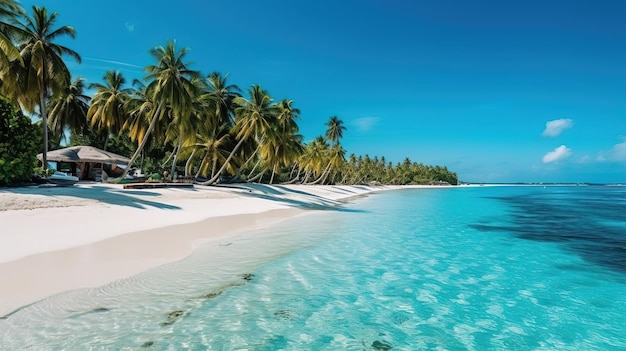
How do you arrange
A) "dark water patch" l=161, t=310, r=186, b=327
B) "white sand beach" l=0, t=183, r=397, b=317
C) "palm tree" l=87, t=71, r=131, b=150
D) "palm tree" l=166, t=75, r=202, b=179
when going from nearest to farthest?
"dark water patch" l=161, t=310, r=186, b=327 < "white sand beach" l=0, t=183, r=397, b=317 < "palm tree" l=166, t=75, r=202, b=179 < "palm tree" l=87, t=71, r=131, b=150

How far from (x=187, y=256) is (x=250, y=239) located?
137 inches

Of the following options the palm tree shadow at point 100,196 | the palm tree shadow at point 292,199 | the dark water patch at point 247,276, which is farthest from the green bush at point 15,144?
the dark water patch at point 247,276

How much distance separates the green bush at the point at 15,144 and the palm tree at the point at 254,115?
16705mm

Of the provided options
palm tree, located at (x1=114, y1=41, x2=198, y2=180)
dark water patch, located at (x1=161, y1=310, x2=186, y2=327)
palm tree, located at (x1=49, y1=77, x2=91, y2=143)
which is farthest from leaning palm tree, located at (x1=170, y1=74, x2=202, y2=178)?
dark water patch, located at (x1=161, y1=310, x2=186, y2=327)

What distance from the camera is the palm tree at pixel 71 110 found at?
1526 inches

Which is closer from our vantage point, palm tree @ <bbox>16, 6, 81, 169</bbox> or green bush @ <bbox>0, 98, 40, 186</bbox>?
green bush @ <bbox>0, 98, 40, 186</bbox>

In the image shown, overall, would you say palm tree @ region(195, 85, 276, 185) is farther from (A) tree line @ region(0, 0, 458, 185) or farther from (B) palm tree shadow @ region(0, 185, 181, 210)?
(B) palm tree shadow @ region(0, 185, 181, 210)

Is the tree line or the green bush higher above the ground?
the tree line

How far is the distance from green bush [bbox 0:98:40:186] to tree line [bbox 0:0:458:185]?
1.65 m

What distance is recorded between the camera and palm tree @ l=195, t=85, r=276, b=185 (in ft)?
112

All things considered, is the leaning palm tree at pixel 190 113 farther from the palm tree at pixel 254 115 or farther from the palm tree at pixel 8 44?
the palm tree at pixel 8 44

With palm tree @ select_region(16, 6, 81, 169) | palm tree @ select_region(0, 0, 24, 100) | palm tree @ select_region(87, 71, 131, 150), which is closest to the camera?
palm tree @ select_region(0, 0, 24, 100)

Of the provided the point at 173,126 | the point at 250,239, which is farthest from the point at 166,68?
the point at 250,239

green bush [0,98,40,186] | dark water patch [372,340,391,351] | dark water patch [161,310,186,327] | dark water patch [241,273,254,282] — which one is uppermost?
green bush [0,98,40,186]
